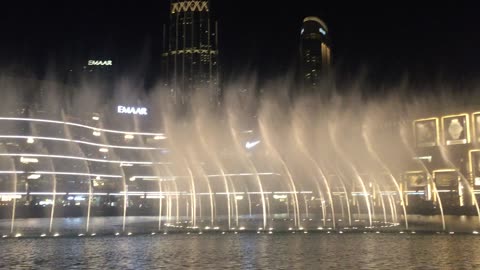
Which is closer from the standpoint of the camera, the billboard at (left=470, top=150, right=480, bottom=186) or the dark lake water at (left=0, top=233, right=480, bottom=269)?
the dark lake water at (left=0, top=233, right=480, bottom=269)

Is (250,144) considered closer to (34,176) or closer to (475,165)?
(34,176)

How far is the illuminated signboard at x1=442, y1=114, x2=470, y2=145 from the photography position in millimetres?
86750

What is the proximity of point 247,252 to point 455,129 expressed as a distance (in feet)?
257

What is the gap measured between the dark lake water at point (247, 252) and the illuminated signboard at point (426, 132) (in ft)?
232

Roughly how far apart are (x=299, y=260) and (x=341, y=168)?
94492mm

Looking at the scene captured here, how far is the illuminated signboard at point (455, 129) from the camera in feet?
285

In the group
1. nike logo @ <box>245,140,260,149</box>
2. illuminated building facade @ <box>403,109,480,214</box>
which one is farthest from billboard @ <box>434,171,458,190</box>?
nike logo @ <box>245,140,260,149</box>

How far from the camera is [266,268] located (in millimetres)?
→ 14211

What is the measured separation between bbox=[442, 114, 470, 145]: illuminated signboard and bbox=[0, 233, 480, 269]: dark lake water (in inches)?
2653

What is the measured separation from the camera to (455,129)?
88312 mm

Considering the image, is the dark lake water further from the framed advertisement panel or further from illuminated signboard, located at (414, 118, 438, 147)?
illuminated signboard, located at (414, 118, 438, 147)

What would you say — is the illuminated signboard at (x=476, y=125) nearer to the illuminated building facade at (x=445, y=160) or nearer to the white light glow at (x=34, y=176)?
the illuminated building facade at (x=445, y=160)

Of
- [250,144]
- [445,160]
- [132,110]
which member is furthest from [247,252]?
[132,110]

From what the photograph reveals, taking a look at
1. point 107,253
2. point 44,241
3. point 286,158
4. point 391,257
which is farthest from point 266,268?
point 286,158
